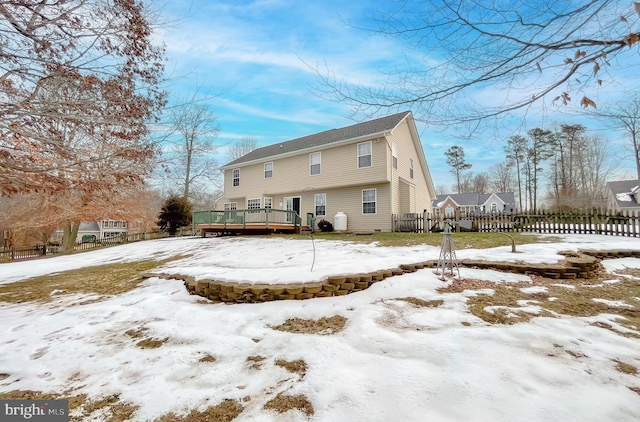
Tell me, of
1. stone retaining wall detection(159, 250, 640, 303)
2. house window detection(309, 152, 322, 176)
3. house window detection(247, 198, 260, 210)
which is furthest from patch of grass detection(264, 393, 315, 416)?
house window detection(247, 198, 260, 210)

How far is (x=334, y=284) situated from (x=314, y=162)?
1334 centimetres

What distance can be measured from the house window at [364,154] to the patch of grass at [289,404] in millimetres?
13748

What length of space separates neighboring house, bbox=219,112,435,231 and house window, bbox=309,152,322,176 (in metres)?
0.06

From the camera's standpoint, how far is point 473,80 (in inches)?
115

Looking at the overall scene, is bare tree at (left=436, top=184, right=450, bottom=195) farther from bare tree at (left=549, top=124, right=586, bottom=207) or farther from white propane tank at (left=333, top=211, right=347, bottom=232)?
white propane tank at (left=333, top=211, right=347, bottom=232)

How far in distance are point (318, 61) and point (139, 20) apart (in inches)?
151

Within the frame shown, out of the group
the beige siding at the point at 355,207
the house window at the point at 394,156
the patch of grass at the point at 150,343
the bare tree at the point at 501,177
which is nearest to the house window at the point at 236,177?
the beige siding at the point at 355,207

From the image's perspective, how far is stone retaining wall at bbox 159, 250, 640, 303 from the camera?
13.9 ft

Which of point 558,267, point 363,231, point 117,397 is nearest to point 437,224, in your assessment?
point 363,231

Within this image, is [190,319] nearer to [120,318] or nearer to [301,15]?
[120,318]

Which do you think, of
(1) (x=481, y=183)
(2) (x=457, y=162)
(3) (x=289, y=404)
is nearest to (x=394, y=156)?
Answer: (3) (x=289, y=404)

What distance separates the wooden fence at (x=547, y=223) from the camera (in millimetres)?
9906

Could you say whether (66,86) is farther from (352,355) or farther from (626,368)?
(626,368)

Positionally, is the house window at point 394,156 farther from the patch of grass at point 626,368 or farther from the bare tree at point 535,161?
the bare tree at point 535,161
